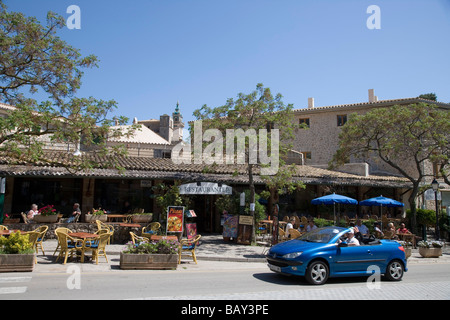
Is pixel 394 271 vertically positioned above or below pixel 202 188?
below

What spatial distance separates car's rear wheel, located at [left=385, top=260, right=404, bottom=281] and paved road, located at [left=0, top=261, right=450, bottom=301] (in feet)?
0.73

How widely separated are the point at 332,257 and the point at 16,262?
7.90 meters

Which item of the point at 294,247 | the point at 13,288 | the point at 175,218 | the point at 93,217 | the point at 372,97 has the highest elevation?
the point at 372,97

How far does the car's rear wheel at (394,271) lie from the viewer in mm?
9094

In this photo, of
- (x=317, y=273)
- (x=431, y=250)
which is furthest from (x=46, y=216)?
(x=431, y=250)

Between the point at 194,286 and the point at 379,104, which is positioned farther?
the point at 379,104

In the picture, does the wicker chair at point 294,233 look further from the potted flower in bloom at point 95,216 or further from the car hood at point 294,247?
the potted flower in bloom at point 95,216

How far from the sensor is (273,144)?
14.6 meters

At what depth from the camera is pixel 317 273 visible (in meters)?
8.28

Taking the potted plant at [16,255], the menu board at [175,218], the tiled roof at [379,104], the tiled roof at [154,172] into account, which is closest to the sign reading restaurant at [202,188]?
the tiled roof at [154,172]

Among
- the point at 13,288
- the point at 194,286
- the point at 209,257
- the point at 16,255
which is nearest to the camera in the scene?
the point at 13,288

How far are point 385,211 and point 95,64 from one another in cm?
2144

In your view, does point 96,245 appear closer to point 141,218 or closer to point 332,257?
point 141,218
